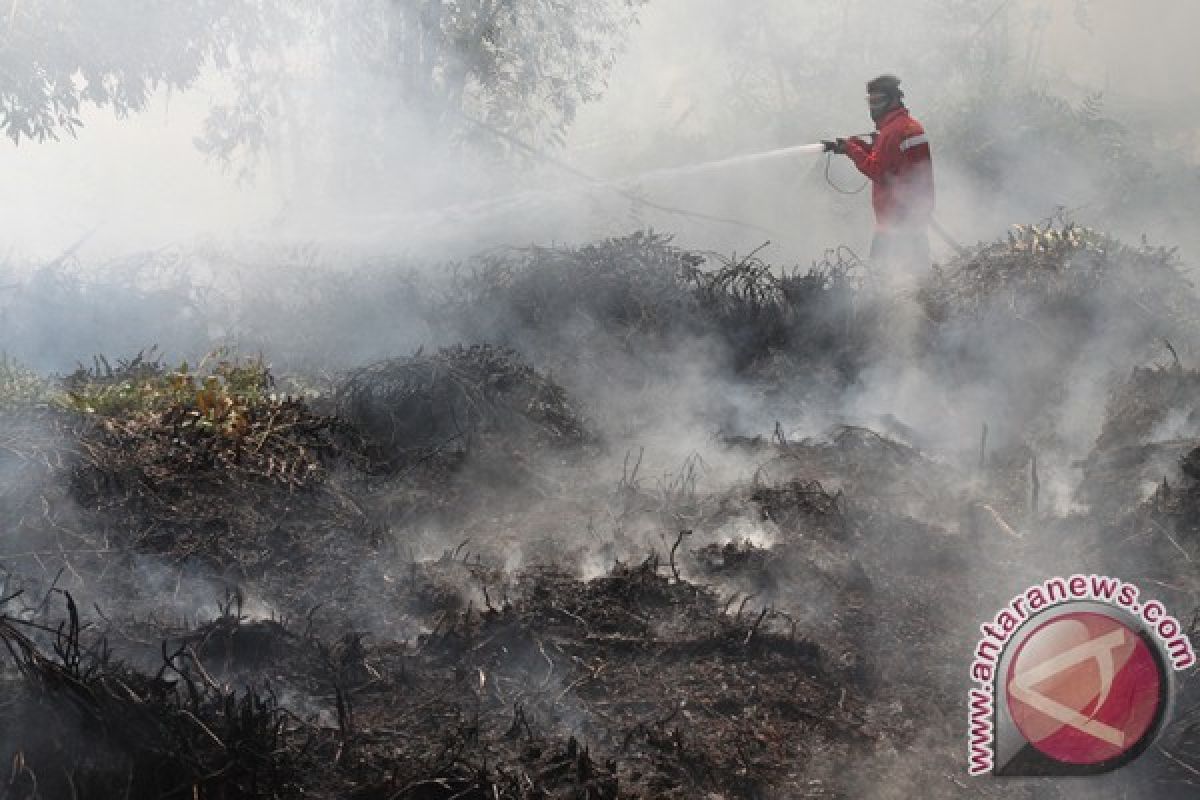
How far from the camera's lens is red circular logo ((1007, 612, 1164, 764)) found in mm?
3639

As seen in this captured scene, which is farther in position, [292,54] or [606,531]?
[292,54]

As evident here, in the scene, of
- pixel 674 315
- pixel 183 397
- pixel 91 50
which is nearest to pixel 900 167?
pixel 674 315

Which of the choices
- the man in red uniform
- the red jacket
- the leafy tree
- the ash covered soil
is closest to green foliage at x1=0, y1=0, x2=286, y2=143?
the leafy tree

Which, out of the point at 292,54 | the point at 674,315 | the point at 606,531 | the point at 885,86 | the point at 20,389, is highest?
the point at 292,54

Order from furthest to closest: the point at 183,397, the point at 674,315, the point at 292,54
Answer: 1. the point at 292,54
2. the point at 674,315
3. the point at 183,397

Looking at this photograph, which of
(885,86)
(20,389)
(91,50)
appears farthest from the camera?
(91,50)

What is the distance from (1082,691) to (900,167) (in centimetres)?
521

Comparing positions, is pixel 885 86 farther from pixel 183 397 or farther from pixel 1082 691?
pixel 183 397

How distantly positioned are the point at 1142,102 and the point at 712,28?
7.55m

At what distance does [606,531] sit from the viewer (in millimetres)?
5559

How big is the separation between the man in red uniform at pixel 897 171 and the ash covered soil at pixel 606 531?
Answer: 62cm

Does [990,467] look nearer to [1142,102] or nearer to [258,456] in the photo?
[258,456]

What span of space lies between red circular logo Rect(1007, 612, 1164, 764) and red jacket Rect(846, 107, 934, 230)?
15.9 feet

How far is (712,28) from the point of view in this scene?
18500 millimetres
